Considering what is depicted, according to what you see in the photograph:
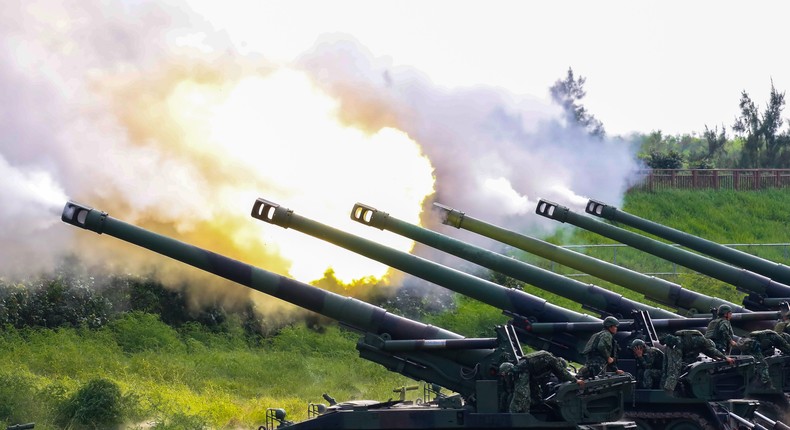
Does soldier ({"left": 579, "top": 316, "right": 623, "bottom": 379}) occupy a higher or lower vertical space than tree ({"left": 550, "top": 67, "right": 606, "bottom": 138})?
lower

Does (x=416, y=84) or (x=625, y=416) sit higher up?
(x=416, y=84)

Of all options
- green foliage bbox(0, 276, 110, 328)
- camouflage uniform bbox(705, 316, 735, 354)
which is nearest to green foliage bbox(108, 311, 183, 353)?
green foliage bbox(0, 276, 110, 328)

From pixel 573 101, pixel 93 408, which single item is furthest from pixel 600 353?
pixel 573 101

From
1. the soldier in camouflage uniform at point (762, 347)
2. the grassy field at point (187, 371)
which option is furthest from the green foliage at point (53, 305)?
the soldier in camouflage uniform at point (762, 347)

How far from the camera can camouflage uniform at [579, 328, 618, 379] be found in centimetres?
1755

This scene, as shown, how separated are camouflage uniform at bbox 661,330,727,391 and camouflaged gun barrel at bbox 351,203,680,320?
1.77m

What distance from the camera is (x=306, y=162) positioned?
2544 cm

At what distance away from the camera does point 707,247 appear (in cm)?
2652

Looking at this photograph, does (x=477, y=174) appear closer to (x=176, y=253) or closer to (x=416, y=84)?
(x=416, y=84)

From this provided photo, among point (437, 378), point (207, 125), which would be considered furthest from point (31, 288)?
point (437, 378)

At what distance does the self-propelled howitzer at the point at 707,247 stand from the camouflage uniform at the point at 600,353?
28.7 ft

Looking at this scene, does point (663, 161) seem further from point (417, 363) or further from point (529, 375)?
point (529, 375)

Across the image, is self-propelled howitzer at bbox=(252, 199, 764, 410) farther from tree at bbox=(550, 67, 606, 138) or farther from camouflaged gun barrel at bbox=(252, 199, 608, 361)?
tree at bbox=(550, 67, 606, 138)

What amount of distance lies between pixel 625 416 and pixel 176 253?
21.7 ft
